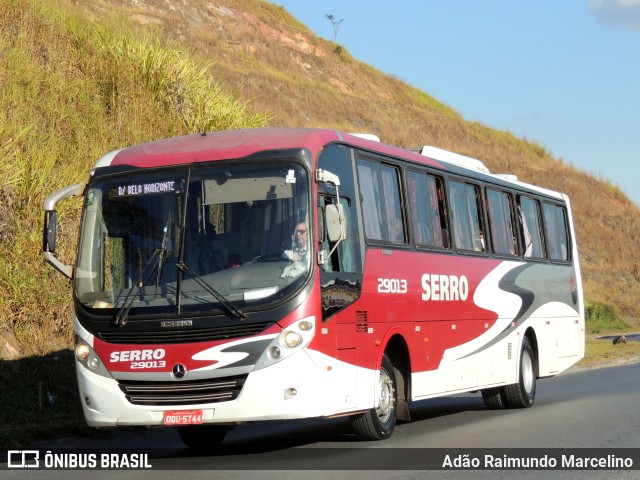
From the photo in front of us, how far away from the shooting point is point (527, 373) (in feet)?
59.6

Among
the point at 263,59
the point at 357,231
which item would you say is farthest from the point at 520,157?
the point at 357,231

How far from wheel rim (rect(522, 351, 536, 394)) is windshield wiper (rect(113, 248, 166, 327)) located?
26.0 ft

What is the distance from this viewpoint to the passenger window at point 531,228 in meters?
18.7

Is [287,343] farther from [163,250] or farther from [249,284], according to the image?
[163,250]

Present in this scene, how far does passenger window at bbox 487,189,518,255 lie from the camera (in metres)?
17.3

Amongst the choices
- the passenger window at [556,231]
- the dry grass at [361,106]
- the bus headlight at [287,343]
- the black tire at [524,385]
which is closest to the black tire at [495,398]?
the black tire at [524,385]

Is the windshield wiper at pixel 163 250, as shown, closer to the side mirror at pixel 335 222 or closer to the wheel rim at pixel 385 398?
the side mirror at pixel 335 222

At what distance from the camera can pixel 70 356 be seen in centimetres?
1694

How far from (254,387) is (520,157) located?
69621 mm

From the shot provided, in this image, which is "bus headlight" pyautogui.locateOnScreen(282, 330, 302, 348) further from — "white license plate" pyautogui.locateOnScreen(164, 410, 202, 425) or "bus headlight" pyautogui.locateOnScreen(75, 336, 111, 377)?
"bus headlight" pyautogui.locateOnScreen(75, 336, 111, 377)

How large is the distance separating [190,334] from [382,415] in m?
2.85

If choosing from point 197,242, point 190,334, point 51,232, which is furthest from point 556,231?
point 51,232

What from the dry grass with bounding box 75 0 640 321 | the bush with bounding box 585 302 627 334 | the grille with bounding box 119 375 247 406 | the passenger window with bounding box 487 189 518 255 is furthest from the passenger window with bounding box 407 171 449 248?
the dry grass with bounding box 75 0 640 321

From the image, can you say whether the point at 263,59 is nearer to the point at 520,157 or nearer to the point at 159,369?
the point at 520,157
